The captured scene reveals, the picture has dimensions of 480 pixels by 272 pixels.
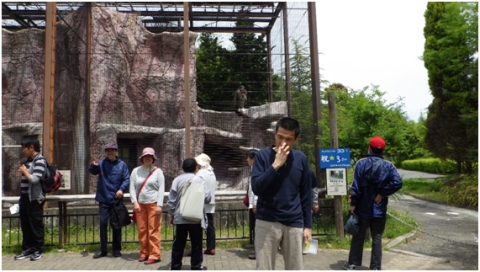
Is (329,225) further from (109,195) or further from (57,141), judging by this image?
(57,141)

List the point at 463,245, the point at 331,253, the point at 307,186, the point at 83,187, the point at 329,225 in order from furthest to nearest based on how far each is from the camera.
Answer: the point at 83,187, the point at 329,225, the point at 463,245, the point at 331,253, the point at 307,186

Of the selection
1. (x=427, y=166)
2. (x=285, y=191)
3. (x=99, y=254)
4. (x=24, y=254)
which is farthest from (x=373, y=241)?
(x=427, y=166)

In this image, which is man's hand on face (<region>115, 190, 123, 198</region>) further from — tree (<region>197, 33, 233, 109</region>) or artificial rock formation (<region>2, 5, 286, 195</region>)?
tree (<region>197, 33, 233, 109</region>)

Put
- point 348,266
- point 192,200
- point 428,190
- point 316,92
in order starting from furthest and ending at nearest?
point 428,190 → point 316,92 → point 348,266 → point 192,200

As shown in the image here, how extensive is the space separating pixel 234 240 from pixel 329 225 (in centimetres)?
173

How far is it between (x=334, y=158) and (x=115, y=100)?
27.7 ft

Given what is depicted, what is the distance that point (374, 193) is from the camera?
4.87 m

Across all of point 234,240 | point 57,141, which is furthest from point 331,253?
point 57,141

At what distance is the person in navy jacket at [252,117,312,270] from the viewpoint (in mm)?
3072

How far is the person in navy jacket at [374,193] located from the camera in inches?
189

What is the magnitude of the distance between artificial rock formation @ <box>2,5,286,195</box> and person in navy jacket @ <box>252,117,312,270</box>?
833 cm

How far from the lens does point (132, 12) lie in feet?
44.8

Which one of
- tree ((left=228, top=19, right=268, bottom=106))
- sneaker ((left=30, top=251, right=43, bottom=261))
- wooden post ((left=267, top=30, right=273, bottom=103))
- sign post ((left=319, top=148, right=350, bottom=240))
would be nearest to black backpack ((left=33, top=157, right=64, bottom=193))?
sneaker ((left=30, top=251, right=43, bottom=261))

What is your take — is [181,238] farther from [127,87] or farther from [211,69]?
[211,69]
